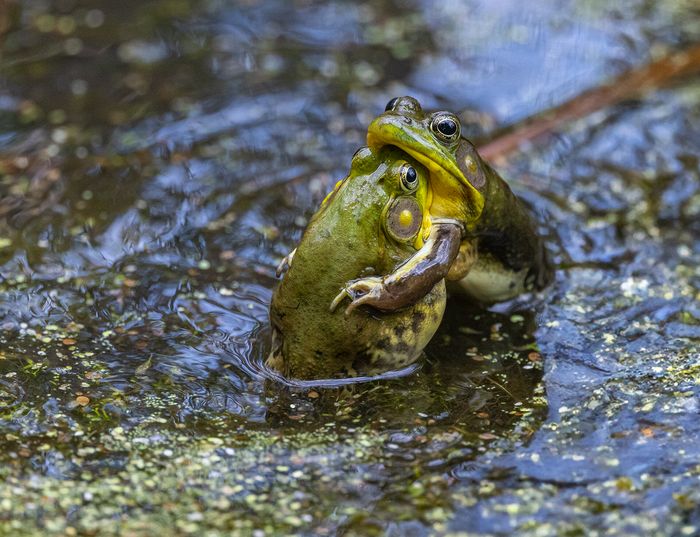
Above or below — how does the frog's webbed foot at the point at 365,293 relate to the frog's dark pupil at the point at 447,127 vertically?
below

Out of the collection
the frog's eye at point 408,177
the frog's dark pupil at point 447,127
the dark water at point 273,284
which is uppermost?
the frog's dark pupil at point 447,127

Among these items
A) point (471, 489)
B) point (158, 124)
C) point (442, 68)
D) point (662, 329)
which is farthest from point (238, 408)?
point (442, 68)

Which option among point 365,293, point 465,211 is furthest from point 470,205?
point 365,293

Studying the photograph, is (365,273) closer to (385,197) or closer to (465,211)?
(385,197)

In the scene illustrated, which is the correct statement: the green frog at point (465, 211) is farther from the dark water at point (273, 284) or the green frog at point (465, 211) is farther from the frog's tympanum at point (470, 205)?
the dark water at point (273, 284)

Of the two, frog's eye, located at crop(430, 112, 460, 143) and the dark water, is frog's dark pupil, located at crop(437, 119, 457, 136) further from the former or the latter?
the dark water

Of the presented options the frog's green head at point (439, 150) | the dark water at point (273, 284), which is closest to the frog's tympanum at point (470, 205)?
the frog's green head at point (439, 150)

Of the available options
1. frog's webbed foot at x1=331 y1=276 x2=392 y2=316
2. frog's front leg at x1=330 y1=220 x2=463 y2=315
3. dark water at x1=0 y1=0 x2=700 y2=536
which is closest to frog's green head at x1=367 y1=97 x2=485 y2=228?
frog's front leg at x1=330 y1=220 x2=463 y2=315
